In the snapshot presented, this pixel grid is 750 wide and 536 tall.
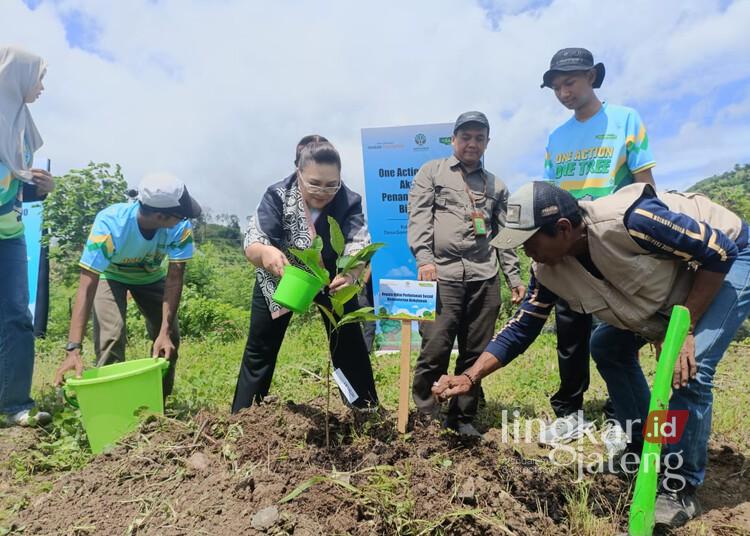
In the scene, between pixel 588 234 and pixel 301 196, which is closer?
pixel 588 234

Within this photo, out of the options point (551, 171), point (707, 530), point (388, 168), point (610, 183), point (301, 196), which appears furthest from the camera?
point (388, 168)

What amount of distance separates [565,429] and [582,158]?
5.57 feet

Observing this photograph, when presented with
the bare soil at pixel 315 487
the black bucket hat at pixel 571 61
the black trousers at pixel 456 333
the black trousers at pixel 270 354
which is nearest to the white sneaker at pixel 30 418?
the bare soil at pixel 315 487

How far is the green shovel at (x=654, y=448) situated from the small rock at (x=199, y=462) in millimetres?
1673

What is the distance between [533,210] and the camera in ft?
6.52

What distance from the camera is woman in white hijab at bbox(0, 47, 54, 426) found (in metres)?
3.09

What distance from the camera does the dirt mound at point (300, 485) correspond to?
1822 mm

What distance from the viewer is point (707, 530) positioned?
206 cm

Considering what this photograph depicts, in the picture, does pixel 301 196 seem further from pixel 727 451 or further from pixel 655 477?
pixel 727 451

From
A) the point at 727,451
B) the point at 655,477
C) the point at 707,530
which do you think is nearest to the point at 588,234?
the point at 655,477

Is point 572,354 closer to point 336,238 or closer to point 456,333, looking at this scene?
point 456,333

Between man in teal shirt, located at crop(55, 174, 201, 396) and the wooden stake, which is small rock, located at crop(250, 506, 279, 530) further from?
man in teal shirt, located at crop(55, 174, 201, 396)

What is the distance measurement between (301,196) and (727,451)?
272cm

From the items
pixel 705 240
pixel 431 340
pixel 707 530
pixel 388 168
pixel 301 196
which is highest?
pixel 388 168
